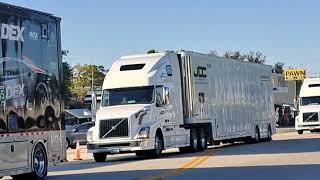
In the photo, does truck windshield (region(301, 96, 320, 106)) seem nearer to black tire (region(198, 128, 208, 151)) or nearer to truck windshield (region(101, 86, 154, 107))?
black tire (region(198, 128, 208, 151))

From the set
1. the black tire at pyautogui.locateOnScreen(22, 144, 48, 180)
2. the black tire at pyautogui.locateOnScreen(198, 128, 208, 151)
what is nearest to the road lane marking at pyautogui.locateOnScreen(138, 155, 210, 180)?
the black tire at pyautogui.locateOnScreen(22, 144, 48, 180)

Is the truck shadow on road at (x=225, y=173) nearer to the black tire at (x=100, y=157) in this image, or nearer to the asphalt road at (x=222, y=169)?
the asphalt road at (x=222, y=169)

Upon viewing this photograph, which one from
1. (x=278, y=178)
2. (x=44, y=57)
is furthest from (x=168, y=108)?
(x=278, y=178)

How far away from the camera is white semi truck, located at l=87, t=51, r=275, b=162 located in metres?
24.0

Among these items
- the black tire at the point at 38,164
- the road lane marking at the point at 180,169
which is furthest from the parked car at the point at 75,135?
the black tire at the point at 38,164

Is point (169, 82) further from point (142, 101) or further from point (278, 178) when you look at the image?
point (278, 178)

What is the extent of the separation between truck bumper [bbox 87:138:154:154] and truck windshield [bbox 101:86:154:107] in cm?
159

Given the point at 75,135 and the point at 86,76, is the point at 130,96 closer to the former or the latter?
the point at 75,135

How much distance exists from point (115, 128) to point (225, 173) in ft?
25.4

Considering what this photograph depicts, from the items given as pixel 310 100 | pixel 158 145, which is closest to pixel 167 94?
pixel 158 145

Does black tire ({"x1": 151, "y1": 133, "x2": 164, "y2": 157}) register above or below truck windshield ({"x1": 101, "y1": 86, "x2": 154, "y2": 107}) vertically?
below

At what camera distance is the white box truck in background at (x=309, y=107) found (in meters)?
46.1

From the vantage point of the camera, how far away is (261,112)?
37.0 metres

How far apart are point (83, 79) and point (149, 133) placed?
91755mm
